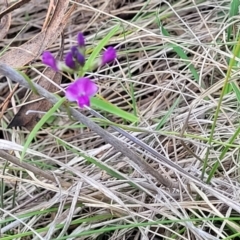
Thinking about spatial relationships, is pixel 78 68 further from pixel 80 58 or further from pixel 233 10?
pixel 233 10

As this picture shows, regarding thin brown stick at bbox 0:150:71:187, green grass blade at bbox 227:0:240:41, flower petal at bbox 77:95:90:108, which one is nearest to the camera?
flower petal at bbox 77:95:90:108

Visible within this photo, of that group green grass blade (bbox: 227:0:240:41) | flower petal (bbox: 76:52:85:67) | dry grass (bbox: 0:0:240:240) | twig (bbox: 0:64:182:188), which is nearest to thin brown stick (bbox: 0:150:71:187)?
dry grass (bbox: 0:0:240:240)

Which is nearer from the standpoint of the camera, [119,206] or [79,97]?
[79,97]

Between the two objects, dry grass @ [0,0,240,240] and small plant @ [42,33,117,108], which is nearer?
small plant @ [42,33,117,108]

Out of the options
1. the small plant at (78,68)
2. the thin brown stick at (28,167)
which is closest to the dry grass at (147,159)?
the thin brown stick at (28,167)

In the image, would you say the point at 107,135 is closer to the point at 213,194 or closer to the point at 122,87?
the point at 213,194

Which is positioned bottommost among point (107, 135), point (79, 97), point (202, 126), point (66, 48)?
point (202, 126)

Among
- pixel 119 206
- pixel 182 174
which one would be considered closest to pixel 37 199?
pixel 119 206

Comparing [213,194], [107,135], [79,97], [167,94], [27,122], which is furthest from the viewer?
[167,94]

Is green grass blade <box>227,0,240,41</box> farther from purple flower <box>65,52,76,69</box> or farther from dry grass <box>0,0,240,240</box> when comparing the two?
purple flower <box>65,52,76,69</box>
